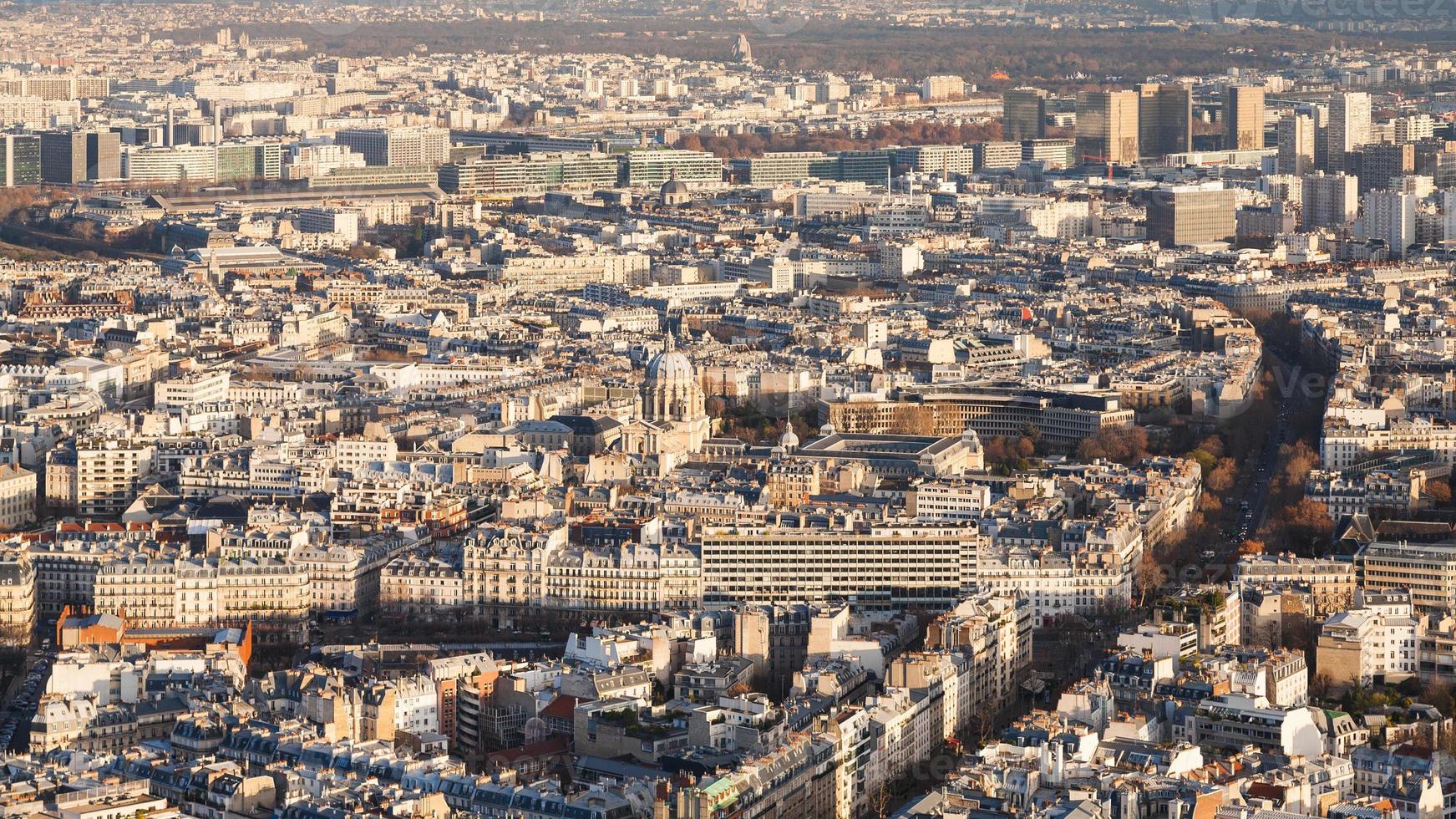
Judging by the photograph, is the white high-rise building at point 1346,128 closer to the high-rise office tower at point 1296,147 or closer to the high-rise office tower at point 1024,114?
the high-rise office tower at point 1296,147

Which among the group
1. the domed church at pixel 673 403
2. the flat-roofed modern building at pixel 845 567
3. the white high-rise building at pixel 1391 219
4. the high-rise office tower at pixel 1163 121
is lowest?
the flat-roofed modern building at pixel 845 567

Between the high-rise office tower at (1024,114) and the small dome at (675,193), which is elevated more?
the high-rise office tower at (1024,114)

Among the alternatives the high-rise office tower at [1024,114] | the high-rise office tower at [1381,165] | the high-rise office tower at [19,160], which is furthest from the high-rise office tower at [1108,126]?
the high-rise office tower at [19,160]

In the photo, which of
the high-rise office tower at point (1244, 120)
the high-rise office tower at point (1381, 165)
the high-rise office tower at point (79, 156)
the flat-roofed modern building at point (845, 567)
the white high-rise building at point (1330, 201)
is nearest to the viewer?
the flat-roofed modern building at point (845, 567)

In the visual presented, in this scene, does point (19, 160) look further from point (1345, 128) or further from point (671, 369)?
point (671, 369)

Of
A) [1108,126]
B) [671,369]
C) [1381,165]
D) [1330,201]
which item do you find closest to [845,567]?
[671,369]

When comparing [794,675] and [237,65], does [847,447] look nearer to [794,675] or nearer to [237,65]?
[794,675]

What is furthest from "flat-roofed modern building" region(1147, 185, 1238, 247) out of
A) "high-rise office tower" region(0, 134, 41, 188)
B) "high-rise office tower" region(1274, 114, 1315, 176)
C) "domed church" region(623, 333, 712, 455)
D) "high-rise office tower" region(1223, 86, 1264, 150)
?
"high-rise office tower" region(0, 134, 41, 188)
